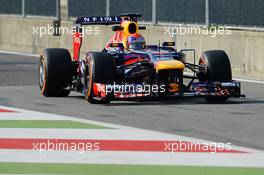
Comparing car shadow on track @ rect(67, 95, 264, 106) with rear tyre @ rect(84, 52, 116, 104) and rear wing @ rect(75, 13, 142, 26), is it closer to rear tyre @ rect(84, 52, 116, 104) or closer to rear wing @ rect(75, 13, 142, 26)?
rear tyre @ rect(84, 52, 116, 104)

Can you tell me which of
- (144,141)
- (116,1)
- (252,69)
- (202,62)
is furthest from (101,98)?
(116,1)

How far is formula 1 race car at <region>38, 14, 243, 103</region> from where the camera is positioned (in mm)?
16703

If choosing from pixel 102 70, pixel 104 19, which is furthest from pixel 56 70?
pixel 102 70

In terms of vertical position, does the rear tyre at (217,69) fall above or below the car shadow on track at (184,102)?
above

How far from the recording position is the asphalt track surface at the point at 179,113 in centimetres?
1331

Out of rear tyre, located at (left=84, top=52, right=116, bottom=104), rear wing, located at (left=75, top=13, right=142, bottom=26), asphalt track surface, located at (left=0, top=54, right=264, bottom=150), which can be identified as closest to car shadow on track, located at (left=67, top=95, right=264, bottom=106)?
asphalt track surface, located at (left=0, top=54, right=264, bottom=150)

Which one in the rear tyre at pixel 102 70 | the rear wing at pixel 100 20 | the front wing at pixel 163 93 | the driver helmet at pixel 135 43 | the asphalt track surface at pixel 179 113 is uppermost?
the rear wing at pixel 100 20

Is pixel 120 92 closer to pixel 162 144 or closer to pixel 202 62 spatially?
pixel 202 62

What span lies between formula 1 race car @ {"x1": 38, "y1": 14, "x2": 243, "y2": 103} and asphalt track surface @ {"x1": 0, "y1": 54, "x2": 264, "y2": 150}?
221 mm

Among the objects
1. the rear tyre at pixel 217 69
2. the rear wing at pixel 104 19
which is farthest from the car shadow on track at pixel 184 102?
the rear wing at pixel 104 19

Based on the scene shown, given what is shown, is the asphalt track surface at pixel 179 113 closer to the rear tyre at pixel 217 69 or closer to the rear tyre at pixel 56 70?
the rear tyre at pixel 56 70

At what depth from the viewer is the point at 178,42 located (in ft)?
83.3

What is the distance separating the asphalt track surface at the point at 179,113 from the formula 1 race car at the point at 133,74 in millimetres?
221

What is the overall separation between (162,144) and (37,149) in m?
1.43
